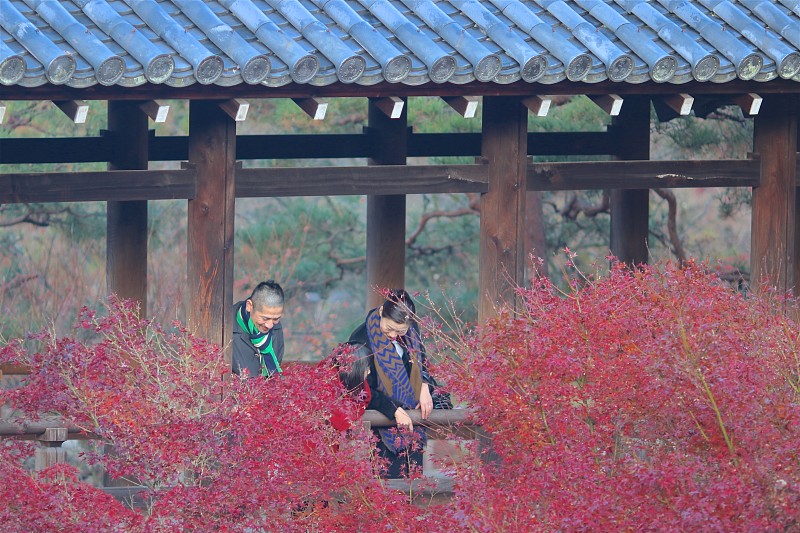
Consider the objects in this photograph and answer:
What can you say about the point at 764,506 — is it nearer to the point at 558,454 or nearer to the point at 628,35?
the point at 558,454

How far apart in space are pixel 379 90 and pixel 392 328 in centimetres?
114

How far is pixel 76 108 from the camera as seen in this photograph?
232 inches

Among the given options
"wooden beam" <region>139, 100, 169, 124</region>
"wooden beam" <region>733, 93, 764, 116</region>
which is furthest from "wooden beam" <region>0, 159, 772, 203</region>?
"wooden beam" <region>733, 93, 764, 116</region>

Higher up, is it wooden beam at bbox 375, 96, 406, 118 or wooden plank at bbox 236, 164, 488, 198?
wooden beam at bbox 375, 96, 406, 118

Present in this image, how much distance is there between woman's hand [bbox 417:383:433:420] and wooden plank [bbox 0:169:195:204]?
57.9 inches

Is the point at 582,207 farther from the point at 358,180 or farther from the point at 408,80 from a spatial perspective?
the point at 408,80

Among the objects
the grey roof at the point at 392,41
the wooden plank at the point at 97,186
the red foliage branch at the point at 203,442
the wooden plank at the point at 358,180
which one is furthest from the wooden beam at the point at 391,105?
the red foliage branch at the point at 203,442

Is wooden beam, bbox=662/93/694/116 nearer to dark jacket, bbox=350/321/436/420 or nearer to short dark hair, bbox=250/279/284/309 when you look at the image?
dark jacket, bbox=350/321/436/420

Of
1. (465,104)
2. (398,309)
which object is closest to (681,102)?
(465,104)

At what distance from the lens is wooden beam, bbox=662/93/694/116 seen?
21.8ft

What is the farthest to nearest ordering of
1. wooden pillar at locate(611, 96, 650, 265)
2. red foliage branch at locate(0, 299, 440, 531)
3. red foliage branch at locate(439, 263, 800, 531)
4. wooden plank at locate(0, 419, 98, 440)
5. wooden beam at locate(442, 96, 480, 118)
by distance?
wooden pillar at locate(611, 96, 650, 265), wooden beam at locate(442, 96, 480, 118), wooden plank at locate(0, 419, 98, 440), red foliage branch at locate(0, 299, 440, 531), red foliage branch at locate(439, 263, 800, 531)

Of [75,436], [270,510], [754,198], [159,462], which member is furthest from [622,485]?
[754,198]

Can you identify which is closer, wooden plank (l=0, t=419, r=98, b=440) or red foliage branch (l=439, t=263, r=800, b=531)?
red foliage branch (l=439, t=263, r=800, b=531)

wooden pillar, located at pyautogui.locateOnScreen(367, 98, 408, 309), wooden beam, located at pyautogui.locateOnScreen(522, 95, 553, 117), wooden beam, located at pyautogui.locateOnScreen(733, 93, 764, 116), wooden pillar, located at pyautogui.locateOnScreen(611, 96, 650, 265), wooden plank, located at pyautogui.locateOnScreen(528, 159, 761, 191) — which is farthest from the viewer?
wooden pillar, located at pyautogui.locateOnScreen(611, 96, 650, 265)
